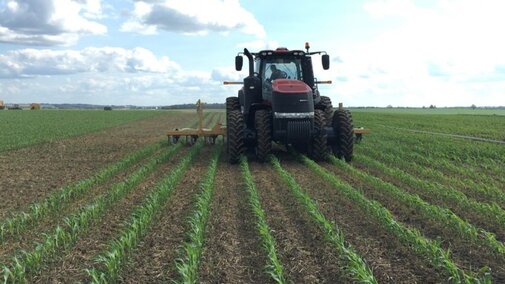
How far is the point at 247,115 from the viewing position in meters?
13.3

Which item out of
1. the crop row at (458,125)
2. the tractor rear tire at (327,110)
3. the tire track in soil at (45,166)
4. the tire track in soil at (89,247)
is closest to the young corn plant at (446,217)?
the tractor rear tire at (327,110)

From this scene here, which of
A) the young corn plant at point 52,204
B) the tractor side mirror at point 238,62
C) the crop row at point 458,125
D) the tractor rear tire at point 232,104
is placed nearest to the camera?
the young corn plant at point 52,204

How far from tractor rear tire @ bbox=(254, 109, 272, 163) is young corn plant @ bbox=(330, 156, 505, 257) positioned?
3158 millimetres

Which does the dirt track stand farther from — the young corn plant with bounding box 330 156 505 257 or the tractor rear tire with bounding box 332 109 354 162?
the tractor rear tire with bounding box 332 109 354 162

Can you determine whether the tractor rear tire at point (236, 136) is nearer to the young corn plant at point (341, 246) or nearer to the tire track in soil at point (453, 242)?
the young corn plant at point (341, 246)

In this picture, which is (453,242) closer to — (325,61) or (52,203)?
(52,203)

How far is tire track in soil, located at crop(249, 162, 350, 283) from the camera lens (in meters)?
4.99

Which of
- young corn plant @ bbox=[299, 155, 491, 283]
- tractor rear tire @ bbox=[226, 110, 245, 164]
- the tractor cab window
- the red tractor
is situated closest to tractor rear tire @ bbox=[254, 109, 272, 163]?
the red tractor

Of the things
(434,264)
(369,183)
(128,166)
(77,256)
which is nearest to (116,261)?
(77,256)

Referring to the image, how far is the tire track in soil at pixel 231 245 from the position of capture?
498cm

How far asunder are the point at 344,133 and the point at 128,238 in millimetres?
7945

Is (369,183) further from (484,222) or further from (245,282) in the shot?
(245,282)

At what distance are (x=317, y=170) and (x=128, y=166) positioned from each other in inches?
199

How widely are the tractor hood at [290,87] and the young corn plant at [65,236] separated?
4.26 metres
